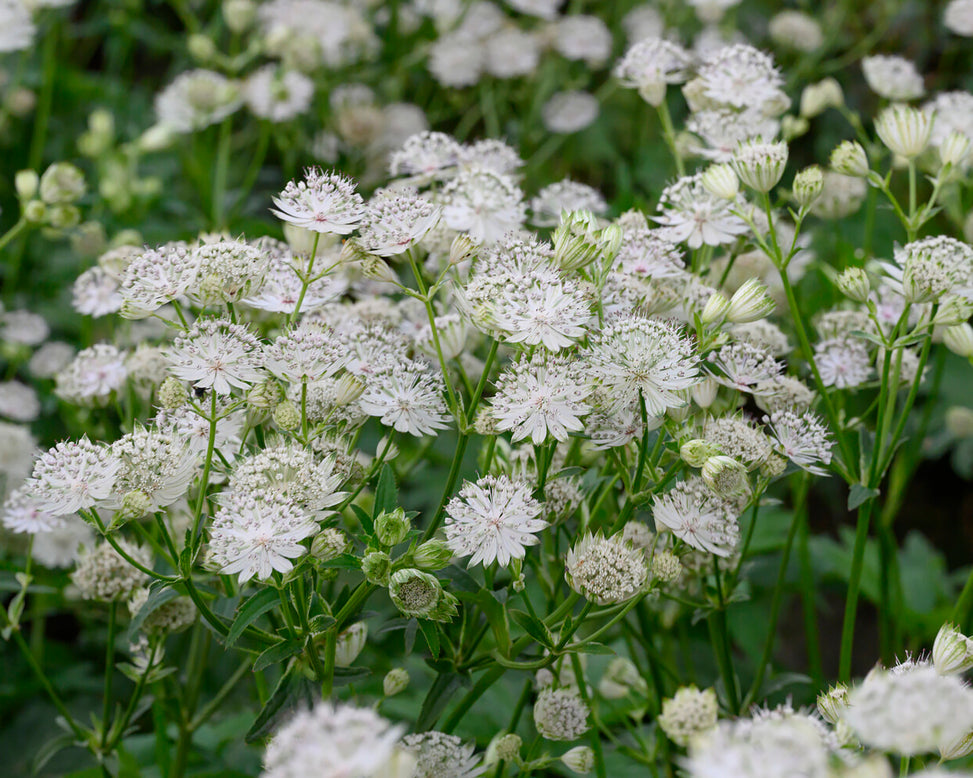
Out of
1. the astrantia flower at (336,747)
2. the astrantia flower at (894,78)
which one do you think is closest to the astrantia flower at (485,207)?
the astrantia flower at (336,747)

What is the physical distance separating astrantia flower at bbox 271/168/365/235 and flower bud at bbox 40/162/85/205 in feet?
2.11

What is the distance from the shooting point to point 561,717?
105 centimetres

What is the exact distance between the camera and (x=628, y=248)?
1.15 meters

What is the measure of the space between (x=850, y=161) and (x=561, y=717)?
0.75 meters

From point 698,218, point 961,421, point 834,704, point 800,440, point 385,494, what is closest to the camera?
point 834,704

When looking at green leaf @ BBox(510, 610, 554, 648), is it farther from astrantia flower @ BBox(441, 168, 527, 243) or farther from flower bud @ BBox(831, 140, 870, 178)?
flower bud @ BBox(831, 140, 870, 178)

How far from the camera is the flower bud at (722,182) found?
1.12 meters

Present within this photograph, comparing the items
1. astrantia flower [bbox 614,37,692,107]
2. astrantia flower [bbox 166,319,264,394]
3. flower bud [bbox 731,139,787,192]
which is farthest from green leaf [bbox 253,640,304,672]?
astrantia flower [bbox 614,37,692,107]

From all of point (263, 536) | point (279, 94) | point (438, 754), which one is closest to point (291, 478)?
point (263, 536)

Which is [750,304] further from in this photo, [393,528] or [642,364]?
[393,528]

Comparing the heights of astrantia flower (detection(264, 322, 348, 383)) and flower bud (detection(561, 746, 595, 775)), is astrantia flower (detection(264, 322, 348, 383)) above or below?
above

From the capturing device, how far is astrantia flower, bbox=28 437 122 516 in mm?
940

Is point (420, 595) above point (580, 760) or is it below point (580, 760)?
above

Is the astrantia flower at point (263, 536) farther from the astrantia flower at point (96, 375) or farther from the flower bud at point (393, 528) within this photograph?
the astrantia flower at point (96, 375)
